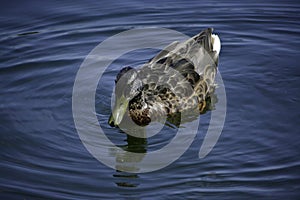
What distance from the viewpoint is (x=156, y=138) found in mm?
8133

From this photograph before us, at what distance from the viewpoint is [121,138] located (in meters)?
8.17

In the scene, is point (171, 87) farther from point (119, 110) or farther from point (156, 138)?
point (119, 110)

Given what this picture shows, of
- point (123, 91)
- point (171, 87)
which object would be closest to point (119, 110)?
point (123, 91)

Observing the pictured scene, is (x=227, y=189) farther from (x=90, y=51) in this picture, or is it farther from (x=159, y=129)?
(x=90, y=51)

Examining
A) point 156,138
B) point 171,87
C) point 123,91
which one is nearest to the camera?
point 123,91

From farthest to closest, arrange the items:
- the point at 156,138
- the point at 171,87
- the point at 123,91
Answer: the point at 171,87
the point at 156,138
the point at 123,91

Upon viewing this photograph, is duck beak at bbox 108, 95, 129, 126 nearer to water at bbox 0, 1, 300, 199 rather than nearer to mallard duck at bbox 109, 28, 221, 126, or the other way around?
mallard duck at bbox 109, 28, 221, 126

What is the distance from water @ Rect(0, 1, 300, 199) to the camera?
689cm

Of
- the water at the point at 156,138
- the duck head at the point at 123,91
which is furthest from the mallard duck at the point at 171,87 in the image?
the water at the point at 156,138

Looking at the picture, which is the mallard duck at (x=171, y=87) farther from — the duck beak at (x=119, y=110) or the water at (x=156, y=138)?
Answer: the water at (x=156, y=138)

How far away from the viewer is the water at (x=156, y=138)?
22.6ft

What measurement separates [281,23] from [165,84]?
3657mm

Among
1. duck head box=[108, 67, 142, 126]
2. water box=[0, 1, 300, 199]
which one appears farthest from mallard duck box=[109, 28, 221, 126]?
water box=[0, 1, 300, 199]

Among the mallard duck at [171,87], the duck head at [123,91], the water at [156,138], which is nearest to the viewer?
the water at [156,138]
